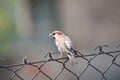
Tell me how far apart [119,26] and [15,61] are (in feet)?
3.39

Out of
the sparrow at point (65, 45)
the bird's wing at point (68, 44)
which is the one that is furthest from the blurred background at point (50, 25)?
the bird's wing at point (68, 44)

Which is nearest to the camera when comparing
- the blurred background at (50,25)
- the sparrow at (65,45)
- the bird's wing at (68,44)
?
the sparrow at (65,45)

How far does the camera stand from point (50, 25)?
5.34m

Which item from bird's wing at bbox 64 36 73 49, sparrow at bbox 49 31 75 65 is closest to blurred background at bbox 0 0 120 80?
sparrow at bbox 49 31 75 65

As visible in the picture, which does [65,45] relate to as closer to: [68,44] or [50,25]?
[68,44]

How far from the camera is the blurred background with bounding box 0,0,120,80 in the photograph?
5.04 metres

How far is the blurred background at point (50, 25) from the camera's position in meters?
5.04

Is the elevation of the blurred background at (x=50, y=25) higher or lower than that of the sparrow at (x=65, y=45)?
lower

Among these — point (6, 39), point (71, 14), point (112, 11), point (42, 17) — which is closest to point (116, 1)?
point (112, 11)

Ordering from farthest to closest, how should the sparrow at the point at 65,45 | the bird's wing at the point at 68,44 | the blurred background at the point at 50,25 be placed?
the blurred background at the point at 50,25 → the bird's wing at the point at 68,44 → the sparrow at the point at 65,45

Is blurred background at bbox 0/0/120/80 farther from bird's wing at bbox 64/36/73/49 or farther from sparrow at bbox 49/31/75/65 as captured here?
bird's wing at bbox 64/36/73/49

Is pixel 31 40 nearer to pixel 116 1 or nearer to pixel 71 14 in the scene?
pixel 71 14

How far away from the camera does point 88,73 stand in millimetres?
4375

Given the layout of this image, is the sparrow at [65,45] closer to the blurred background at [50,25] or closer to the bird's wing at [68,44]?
the bird's wing at [68,44]
